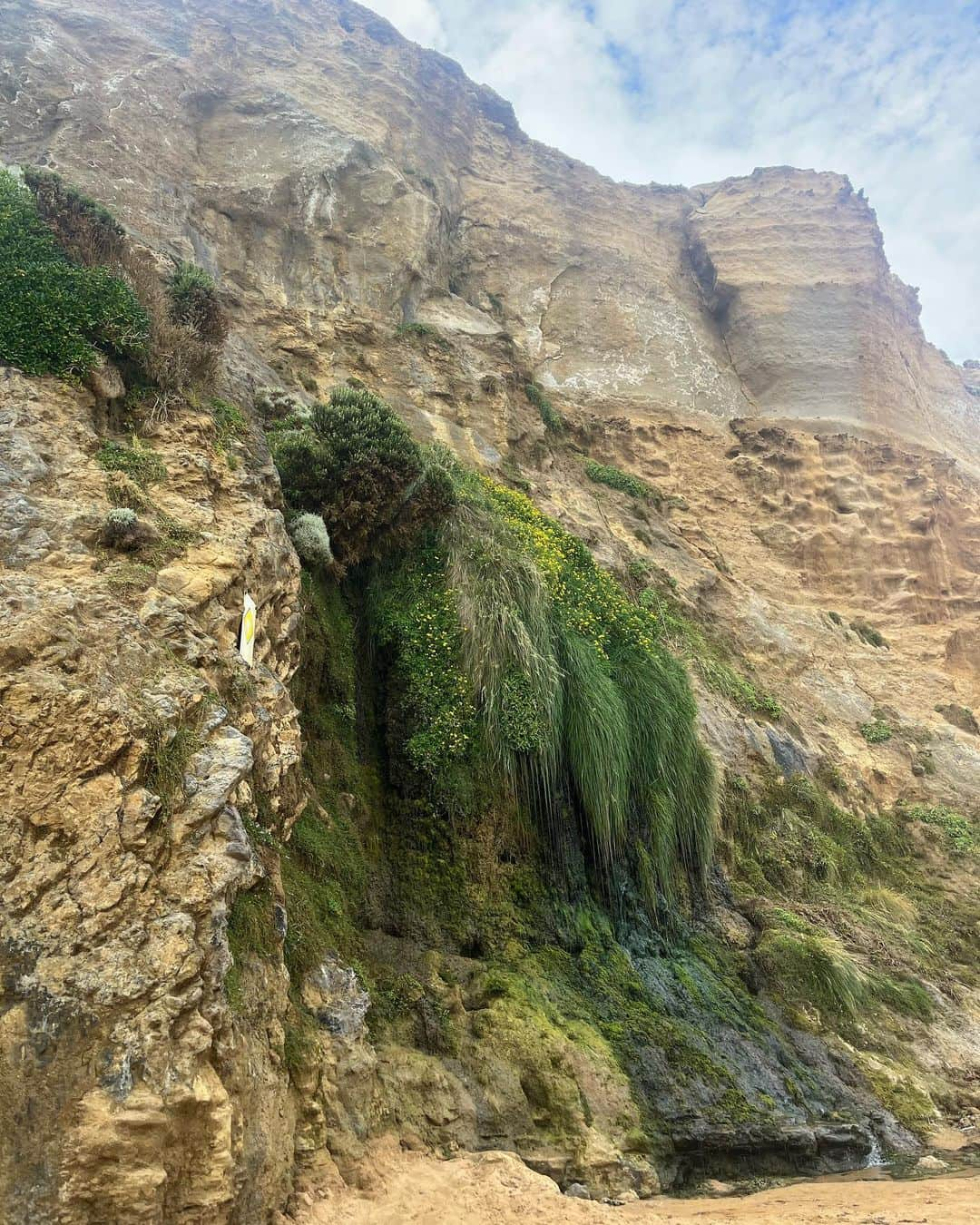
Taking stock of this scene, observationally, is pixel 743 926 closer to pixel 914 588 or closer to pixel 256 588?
pixel 256 588

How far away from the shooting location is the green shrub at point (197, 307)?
9.38m

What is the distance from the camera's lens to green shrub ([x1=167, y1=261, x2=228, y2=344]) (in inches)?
369

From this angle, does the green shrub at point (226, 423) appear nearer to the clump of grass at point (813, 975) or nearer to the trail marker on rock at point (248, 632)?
the trail marker on rock at point (248, 632)

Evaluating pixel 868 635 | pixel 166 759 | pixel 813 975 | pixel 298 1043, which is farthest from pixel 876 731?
pixel 166 759

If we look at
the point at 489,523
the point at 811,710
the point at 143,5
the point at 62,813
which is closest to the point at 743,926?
the point at 489,523

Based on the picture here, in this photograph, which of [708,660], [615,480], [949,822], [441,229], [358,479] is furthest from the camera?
[441,229]

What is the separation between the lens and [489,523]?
10.6 metres

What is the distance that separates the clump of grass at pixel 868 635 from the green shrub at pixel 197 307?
1714cm

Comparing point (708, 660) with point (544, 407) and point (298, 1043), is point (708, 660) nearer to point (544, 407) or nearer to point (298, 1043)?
point (544, 407)

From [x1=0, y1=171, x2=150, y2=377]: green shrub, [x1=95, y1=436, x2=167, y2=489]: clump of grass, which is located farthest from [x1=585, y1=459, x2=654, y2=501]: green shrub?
[x1=95, y1=436, x2=167, y2=489]: clump of grass

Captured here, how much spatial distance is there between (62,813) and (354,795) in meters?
3.84

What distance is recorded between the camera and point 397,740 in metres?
8.52

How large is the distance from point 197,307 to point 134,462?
3519 millimetres

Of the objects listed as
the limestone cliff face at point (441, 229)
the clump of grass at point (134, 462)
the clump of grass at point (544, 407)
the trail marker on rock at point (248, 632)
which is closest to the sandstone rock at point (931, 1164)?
the trail marker on rock at point (248, 632)
